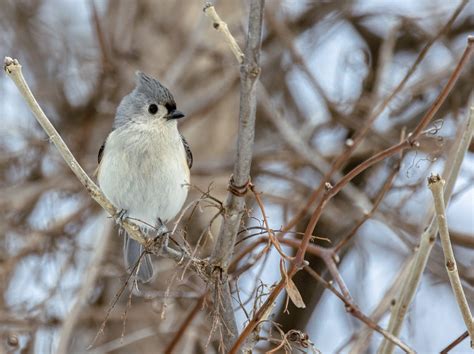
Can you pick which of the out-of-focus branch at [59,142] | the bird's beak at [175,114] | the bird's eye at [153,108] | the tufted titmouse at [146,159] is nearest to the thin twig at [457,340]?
the out-of-focus branch at [59,142]

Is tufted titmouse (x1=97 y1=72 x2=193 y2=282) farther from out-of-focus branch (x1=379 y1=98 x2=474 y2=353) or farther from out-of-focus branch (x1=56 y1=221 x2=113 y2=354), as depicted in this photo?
out-of-focus branch (x1=379 y1=98 x2=474 y2=353)

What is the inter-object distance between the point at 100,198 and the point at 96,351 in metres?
1.36

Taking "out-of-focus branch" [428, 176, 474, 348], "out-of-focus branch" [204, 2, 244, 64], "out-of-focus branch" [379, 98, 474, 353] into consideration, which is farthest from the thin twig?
"out-of-focus branch" [204, 2, 244, 64]

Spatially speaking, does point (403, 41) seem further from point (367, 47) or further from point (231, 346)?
point (231, 346)

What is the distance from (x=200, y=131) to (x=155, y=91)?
1.69 meters

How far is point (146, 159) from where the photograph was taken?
8.39 feet

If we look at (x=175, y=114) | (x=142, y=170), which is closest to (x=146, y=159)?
(x=142, y=170)

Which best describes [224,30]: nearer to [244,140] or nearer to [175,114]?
[244,140]

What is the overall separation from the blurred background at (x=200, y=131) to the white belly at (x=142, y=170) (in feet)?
1.79

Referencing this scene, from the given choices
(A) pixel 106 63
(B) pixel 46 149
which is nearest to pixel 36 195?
(B) pixel 46 149

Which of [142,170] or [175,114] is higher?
[175,114]

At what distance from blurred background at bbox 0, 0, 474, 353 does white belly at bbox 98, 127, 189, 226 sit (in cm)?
55

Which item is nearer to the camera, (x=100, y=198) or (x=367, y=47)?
(x=100, y=198)

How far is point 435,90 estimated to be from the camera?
3887 mm
